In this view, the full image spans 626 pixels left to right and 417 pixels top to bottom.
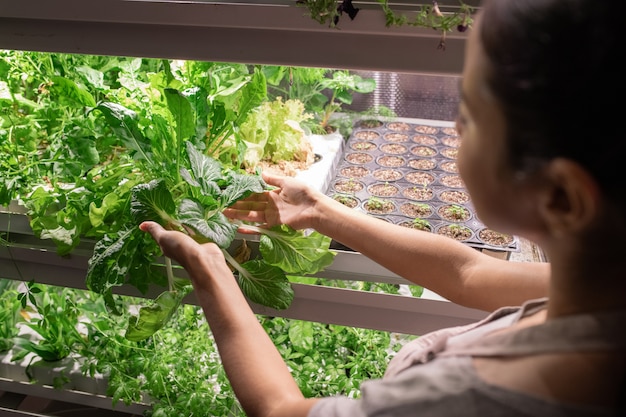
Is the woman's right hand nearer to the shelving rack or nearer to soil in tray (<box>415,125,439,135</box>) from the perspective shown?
the shelving rack

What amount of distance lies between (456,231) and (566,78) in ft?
3.50

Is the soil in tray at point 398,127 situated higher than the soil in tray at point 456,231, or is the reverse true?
the soil in tray at point 398,127

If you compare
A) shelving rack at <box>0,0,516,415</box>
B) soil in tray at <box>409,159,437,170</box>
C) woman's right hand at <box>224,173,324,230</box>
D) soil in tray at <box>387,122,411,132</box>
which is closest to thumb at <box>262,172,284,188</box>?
woman's right hand at <box>224,173,324,230</box>

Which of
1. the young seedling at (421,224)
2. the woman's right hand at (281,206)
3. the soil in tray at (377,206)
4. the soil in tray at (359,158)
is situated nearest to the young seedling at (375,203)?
the soil in tray at (377,206)

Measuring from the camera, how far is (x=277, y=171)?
1.76m

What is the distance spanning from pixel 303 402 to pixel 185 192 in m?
0.71

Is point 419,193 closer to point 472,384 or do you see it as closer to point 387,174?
point 387,174

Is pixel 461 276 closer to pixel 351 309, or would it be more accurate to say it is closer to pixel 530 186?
pixel 351 309

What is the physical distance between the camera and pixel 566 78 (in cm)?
60

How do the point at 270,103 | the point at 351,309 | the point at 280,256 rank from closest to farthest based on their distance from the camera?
the point at 280,256, the point at 351,309, the point at 270,103

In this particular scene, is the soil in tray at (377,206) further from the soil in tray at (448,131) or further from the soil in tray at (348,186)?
the soil in tray at (448,131)

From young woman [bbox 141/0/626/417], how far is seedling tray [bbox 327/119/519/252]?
0.78m

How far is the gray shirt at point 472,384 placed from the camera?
689mm

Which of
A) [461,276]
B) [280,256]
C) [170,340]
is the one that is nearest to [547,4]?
[461,276]
